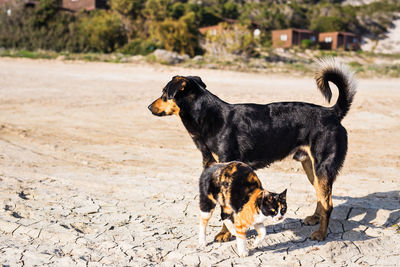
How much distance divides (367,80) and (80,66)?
16607mm

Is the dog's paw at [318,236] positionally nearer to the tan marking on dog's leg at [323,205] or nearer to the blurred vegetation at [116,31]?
the tan marking on dog's leg at [323,205]

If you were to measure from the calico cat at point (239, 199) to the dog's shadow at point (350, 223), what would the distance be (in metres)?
0.51

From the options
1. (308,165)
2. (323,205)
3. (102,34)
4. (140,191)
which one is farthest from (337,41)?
(323,205)

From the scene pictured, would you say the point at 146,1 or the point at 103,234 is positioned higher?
the point at 146,1

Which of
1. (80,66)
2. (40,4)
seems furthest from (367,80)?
(40,4)

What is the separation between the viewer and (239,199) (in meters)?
4.26

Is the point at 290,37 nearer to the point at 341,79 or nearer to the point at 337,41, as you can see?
the point at 337,41

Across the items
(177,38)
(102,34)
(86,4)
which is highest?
(86,4)

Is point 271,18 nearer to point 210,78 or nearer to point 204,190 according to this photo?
point 210,78

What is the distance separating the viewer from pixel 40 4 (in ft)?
130

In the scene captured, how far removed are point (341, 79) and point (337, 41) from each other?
191 ft

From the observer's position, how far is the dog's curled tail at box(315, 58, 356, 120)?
16.9 ft

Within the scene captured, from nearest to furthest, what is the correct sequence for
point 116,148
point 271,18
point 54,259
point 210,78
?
point 54,259 < point 116,148 < point 210,78 < point 271,18

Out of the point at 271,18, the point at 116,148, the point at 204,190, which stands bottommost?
the point at 116,148
